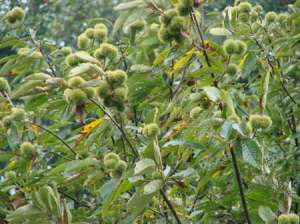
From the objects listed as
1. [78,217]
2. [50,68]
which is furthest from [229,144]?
[50,68]

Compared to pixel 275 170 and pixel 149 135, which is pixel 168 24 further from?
pixel 275 170

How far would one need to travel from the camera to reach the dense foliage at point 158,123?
1.64m

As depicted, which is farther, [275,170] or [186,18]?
[275,170]

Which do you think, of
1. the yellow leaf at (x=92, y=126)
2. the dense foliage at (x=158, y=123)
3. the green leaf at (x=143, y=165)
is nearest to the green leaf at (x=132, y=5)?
the dense foliage at (x=158, y=123)

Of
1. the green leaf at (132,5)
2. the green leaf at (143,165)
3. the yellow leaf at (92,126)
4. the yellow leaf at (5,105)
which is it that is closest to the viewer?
the green leaf at (143,165)

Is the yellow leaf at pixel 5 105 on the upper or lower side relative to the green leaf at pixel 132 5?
lower

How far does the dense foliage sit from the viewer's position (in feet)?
5.37

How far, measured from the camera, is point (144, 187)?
153 cm

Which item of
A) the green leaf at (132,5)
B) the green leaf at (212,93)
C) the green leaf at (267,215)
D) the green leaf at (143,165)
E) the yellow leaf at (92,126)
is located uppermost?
the green leaf at (132,5)

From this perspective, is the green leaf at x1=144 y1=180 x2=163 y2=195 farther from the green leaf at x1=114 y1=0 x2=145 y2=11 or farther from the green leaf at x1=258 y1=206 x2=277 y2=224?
the green leaf at x1=114 y1=0 x2=145 y2=11

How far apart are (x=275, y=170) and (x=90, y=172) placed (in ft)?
1.86

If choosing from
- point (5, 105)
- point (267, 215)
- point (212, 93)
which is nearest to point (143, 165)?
point (212, 93)

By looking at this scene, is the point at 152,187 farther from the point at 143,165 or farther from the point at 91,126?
the point at 91,126

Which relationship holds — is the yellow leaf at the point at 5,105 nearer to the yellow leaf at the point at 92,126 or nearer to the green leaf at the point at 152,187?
the yellow leaf at the point at 92,126
